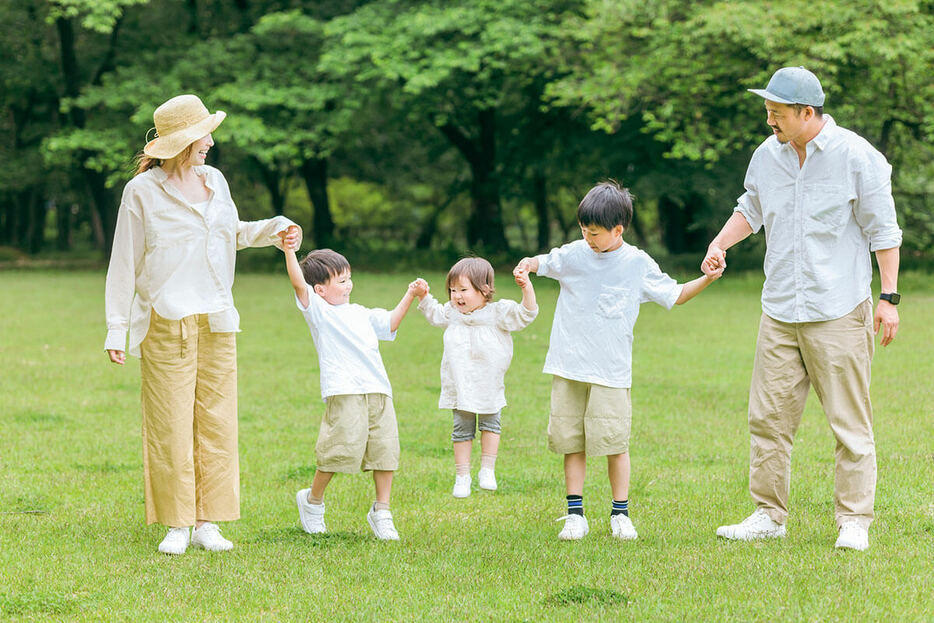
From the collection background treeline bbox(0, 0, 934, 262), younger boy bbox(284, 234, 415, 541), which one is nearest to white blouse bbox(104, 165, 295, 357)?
younger boy bbox(284, 234, 415, 541)

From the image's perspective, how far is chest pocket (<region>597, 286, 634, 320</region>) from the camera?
224 inches

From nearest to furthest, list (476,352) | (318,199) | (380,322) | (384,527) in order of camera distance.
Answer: (384,527)
(380,322)
(476,352)
(318,199)

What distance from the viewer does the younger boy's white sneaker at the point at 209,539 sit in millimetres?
5570

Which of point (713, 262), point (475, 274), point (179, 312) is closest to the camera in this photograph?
point (179, 312)

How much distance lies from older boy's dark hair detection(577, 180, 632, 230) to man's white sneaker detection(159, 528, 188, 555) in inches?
99.5

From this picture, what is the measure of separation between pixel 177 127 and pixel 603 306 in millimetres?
2316

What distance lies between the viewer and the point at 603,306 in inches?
225

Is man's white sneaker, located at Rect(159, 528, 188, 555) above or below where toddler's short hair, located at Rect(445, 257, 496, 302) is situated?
below

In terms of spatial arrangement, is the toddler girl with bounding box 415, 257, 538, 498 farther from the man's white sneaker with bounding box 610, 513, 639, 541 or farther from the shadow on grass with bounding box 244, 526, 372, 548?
the man's white sneaker with bounding box 610, 513, 639, 541

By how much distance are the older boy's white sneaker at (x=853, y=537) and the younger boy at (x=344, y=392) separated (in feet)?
7.31

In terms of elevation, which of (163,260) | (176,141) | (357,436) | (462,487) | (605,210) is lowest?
(462,487)

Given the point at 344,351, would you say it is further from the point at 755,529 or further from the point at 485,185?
the point at 485,185

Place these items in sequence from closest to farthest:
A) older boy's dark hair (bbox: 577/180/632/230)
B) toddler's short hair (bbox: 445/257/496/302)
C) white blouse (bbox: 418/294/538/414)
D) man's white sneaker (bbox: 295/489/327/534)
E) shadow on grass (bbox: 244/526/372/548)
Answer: older boy's dark hair (bbox: 577/180/632/230), shadow on grass (bbox: 244/526/372/548), man's white sneaker (bbox: 295/489/327/534), toddler's short hair (bbox: 445/257/496/302), white blouse (bbox: 418/294/538/414)

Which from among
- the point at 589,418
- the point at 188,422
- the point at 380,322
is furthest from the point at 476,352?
the point at 188,422
